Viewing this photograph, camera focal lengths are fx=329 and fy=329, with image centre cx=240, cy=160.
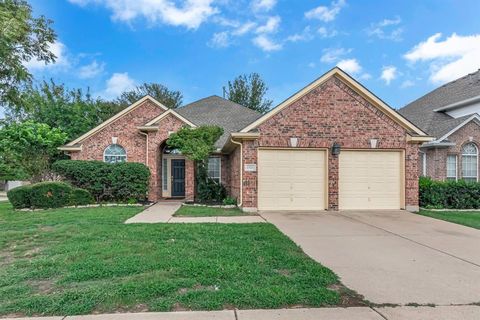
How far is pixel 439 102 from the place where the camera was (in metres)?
22.1

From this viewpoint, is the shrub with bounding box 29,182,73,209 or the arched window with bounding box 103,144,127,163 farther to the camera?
the arched window with bounding box 103,144,127,163

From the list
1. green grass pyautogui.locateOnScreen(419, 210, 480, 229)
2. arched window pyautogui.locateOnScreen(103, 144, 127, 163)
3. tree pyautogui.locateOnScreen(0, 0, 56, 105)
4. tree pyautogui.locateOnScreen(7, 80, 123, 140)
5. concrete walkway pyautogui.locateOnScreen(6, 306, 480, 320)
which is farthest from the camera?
tree pyautogui.locateOnScreen(7, 80, 123, 140)

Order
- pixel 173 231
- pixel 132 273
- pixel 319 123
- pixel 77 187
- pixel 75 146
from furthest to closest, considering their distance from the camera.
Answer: pixel 75 146, pixel 77 187, pixel 319 123, pixel 173 231, pixel 132 273

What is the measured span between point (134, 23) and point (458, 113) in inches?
A: 793

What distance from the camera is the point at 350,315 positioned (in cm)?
352

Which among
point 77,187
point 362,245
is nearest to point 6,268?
point 362,245

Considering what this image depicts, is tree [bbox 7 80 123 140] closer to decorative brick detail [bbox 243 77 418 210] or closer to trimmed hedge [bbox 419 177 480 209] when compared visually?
decorative brick detail [bbox 243 77 418 210]

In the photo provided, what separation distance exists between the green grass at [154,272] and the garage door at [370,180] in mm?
5934

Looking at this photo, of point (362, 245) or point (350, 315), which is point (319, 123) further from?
point (350, 315)

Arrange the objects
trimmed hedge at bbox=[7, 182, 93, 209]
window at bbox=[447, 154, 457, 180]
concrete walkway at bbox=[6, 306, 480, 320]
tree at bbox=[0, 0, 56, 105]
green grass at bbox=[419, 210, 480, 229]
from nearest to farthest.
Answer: concrete walkway at bbox=[6, 306, 480, 320] < tree at bbox=[0, 0, 56, 105] < green grass at bbox=[419, 210, 480, 229] < trimmed hedge at bbox=[7, 182, 93, 209] < window at bbox=[447, 154, 457, 180]

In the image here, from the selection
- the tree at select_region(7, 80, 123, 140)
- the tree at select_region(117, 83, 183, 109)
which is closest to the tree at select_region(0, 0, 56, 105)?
the tree at select_region(7, 80, 123, 140)

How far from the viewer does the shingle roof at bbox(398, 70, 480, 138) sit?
62.2ft

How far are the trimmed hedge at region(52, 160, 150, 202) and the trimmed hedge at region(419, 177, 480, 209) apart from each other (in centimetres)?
1203

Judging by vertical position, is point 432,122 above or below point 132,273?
above
